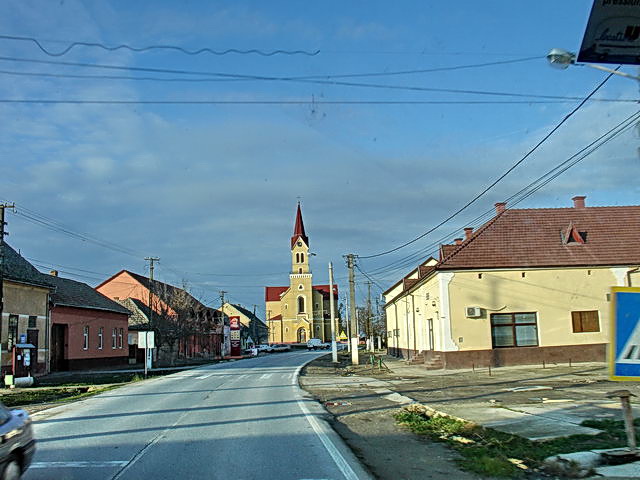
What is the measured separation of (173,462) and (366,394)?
40.9ft

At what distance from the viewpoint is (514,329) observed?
30.7 metres

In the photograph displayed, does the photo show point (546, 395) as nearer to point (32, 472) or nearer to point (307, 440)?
point (307, 440)

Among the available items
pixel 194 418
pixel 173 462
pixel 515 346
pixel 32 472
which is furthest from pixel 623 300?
pixel 515 346

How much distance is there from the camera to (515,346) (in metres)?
30.4

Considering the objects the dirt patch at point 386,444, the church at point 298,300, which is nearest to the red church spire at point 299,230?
the church at point 298,300

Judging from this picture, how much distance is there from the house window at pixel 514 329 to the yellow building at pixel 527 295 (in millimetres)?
47

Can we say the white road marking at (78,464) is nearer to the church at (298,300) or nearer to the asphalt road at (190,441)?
the asphalt road at (190,441)

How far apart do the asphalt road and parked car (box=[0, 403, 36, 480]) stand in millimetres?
933

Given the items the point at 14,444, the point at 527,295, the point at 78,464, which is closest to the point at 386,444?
the point at 78,464

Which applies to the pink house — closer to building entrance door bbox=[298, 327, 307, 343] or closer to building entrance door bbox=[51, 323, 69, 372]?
building entrance door bbox=[51, 323, 69, 372]

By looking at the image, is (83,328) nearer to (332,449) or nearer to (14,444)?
(332,449)

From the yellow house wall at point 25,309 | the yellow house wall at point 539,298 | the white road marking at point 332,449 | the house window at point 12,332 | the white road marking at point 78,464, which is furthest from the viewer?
the house window at point 12,332

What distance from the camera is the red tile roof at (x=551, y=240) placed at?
30987mm

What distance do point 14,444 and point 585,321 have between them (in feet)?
95.2
